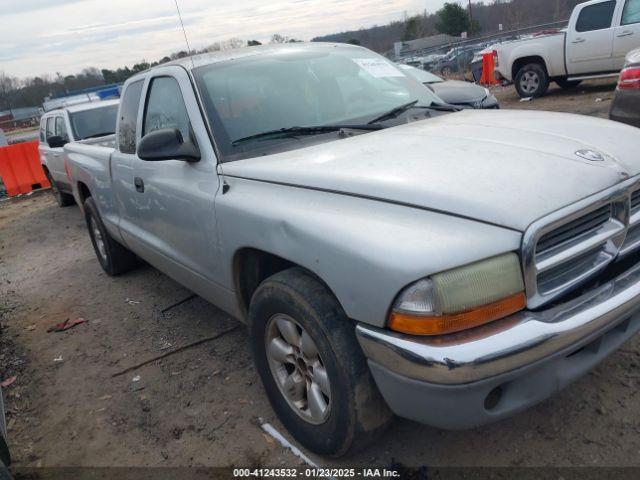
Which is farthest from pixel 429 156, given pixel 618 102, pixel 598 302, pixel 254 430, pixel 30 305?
pixel 30 305

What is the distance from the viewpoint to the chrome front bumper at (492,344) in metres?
1.78

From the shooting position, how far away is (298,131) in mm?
2988

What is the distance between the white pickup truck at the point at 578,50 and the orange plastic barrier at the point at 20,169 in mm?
11718

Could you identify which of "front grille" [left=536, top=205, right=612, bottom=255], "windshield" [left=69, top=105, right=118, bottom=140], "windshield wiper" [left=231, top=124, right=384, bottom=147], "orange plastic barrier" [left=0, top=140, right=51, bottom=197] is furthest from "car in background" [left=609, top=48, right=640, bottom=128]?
"orange plastic barrier" [left=0, top=140, right=51, bottom=197]

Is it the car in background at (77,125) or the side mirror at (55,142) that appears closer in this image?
the side mirror at (55,142)

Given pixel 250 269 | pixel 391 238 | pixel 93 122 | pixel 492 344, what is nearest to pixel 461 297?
pixel 492 344

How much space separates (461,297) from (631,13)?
→ 12.1 meters

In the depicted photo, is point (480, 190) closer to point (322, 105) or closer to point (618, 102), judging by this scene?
point (322, 105)

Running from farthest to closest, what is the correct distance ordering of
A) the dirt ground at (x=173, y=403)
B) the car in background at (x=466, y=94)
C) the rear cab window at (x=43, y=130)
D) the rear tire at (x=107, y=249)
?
the rear cab window at (x=43, y=130) → the car in background at (x=466, y=94) → the rear tire at (x=107, y=249) → the dirt ground at (x=173, y=403)

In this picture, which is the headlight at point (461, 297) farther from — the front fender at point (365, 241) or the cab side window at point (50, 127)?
the cab side window at point (50, 127)

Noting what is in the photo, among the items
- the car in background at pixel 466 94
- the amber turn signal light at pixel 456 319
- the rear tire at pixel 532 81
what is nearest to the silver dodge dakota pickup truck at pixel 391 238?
the amber turn signal light at pixel 456 319

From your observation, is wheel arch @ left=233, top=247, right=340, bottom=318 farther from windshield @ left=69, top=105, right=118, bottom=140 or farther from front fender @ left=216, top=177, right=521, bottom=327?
windshield @ left=69, top=105, right=118, bottom=140

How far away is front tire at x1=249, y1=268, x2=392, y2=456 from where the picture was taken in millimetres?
2119

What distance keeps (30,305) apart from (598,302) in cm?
519
